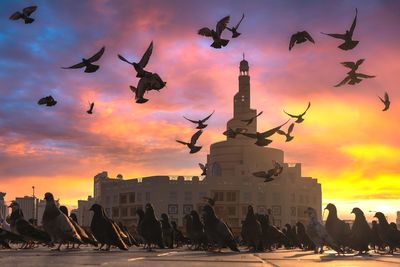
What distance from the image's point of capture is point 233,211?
155750mm

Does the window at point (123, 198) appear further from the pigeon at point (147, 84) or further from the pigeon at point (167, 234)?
the pigeon at point (147, 84)

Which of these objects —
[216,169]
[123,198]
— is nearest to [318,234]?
[123,198]

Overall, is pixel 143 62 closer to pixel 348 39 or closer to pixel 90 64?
pixel 90 64

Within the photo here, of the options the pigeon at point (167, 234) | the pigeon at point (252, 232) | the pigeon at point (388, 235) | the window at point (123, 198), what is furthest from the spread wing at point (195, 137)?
the window at point (123, 198)

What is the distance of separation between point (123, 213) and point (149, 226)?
142634mm

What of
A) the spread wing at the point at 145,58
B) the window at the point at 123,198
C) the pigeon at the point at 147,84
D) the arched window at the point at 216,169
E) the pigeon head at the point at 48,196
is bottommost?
the pigeon head at the point at 48,196

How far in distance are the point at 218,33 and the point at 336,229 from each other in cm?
1271

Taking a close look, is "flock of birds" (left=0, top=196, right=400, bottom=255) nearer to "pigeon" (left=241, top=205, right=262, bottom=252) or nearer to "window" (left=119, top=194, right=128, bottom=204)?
"pigeon" (left=241, top=205, right=262, bottom=252)

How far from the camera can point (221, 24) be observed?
16781 millimetres

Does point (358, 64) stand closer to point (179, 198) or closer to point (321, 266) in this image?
point (321, 266)

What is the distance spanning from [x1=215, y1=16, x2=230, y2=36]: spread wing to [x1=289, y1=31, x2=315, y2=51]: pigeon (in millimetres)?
1797

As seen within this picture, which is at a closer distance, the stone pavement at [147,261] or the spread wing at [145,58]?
the stone pavement at [147,261]

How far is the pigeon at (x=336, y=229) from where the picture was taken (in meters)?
25.7

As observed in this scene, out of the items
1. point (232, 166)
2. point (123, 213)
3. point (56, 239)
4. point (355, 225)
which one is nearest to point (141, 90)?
point (56, 239)
